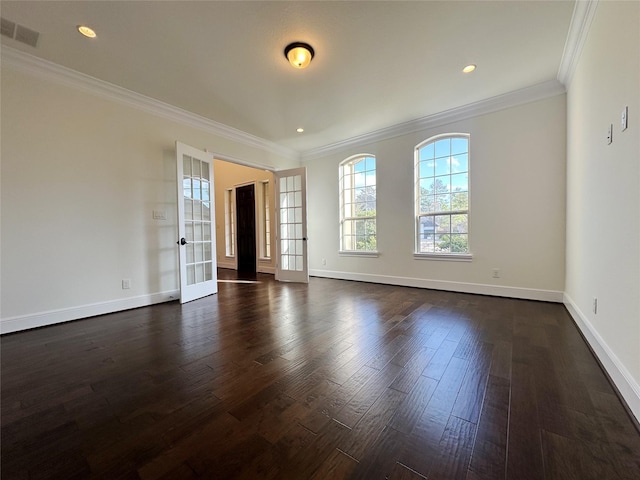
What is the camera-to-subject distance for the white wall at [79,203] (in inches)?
102

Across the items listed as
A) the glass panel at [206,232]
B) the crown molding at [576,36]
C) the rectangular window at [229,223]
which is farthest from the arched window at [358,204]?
the rectangular window at [229,223]

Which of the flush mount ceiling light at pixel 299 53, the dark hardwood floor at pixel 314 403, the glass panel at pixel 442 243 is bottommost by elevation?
the dark hardwood floor at pixel 314 403

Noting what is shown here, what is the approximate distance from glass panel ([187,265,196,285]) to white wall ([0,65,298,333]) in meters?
0.24

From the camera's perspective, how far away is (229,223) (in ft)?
24.9

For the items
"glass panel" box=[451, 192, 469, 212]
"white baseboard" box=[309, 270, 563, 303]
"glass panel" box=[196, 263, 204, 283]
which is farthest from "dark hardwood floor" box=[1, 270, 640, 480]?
"glass panel" box=[451, 192, 469, 212]

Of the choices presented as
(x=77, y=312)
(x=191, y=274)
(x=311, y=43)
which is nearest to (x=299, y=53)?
(x=311, y=43)

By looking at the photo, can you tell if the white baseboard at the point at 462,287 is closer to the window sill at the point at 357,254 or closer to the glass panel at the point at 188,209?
the window sill at the point at 357,254

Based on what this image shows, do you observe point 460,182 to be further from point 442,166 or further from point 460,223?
point 460,223

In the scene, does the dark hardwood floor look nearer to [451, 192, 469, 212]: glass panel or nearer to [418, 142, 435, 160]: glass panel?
[451, 192, 469, 212]: glass panel

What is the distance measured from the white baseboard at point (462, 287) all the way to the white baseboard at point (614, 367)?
100cm

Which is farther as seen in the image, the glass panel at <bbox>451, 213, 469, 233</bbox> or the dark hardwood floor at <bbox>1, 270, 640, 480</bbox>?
the glass panel at <bbox>451, 213, 469, 233</bbox>

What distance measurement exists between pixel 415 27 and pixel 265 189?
5.12 m

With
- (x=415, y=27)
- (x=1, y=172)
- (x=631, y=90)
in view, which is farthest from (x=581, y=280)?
(x=1, y=172)

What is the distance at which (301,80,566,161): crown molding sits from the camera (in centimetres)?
330
